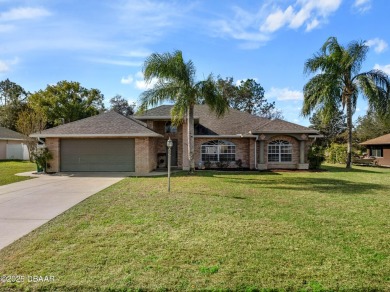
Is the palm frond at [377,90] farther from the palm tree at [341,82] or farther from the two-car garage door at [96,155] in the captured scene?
the two-car garage door at [96,155]

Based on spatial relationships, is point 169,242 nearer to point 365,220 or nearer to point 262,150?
point 365,220

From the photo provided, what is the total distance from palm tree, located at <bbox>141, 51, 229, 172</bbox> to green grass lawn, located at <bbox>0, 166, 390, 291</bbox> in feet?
27.0

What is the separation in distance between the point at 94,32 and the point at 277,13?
799cm

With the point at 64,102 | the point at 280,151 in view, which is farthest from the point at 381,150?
the point at 64,102

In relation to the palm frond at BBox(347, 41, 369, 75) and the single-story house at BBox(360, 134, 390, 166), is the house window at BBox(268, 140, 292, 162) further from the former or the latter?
the single-story house at BBox(360, 134, 390, 166)

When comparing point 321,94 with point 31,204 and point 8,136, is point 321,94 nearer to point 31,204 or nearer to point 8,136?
point 31,204

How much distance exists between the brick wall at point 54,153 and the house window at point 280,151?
1503cm

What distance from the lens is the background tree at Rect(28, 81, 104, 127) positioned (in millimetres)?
43781

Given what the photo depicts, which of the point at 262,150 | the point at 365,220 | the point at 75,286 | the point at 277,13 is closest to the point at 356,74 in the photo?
the point at 262,150

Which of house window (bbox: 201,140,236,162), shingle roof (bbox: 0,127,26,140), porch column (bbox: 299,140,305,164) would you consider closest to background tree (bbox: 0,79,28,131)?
shingle roof (bbox: 0,127,26,140)

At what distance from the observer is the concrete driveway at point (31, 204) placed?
638 cm

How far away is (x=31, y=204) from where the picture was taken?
8.83 meters

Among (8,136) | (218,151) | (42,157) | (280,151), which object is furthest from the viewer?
(8,136)

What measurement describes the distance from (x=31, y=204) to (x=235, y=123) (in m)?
17.5
